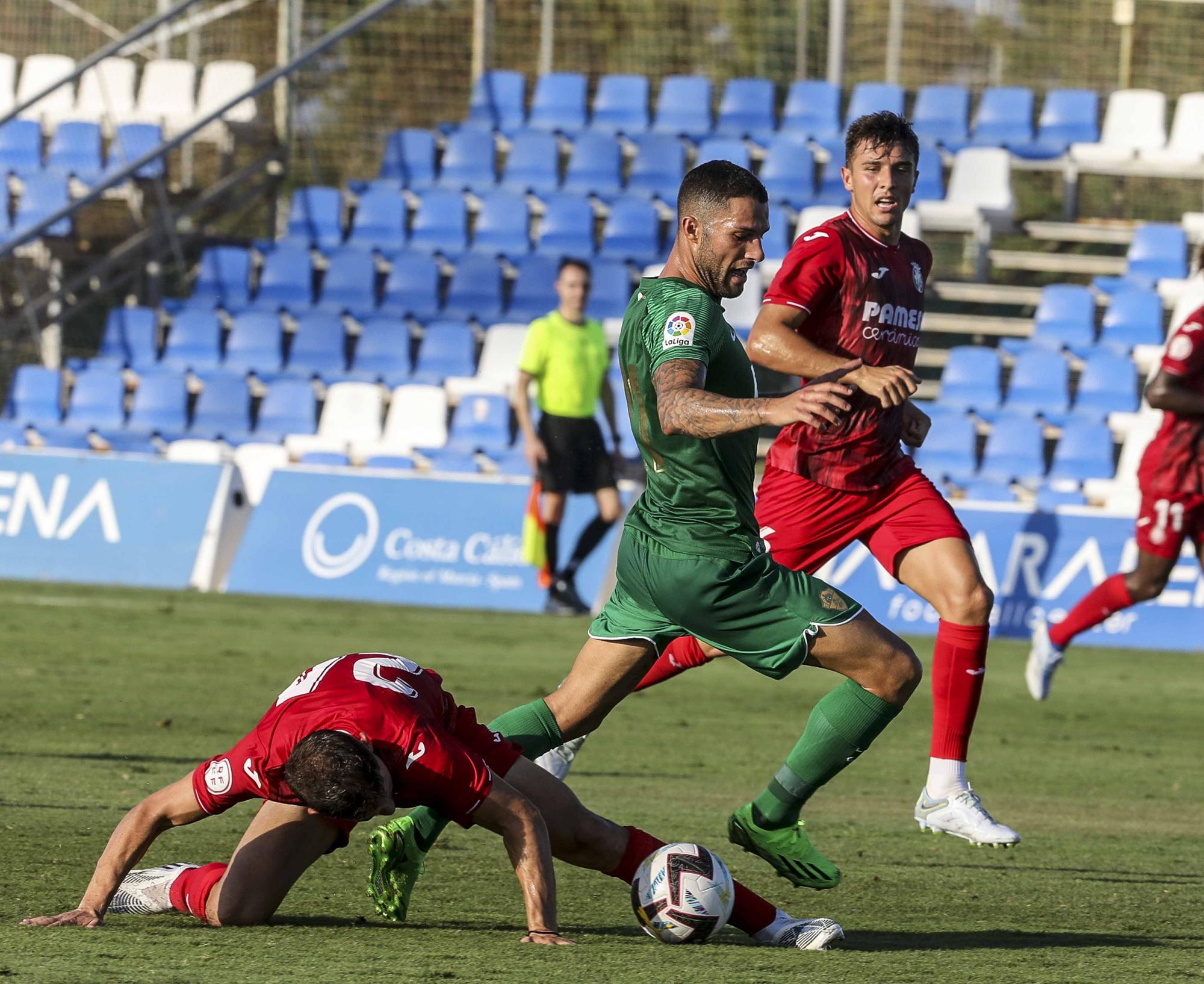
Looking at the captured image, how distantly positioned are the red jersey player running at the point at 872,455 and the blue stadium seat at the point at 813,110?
49.6ft

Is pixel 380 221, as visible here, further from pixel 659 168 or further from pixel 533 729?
pixel 533 729

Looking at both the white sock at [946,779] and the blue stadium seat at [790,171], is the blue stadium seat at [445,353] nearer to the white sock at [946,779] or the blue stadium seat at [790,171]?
the blue stadium seat at [790,171]

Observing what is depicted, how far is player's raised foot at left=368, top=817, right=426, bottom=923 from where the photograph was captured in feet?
15.9

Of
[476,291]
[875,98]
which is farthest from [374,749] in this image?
[875,98]

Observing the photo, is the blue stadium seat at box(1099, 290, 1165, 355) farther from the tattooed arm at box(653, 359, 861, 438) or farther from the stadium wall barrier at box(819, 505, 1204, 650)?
the tattooed arm at box(653, 359, 861, 438)

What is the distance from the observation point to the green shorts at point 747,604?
507cm

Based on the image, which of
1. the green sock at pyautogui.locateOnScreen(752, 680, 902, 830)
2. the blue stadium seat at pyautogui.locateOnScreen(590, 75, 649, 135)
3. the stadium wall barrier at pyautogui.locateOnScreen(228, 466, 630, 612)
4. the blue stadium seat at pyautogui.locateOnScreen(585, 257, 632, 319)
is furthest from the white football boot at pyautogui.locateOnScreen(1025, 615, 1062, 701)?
the blue stadium seat at pyautogui.locateOnScreen(590, 75, 649, 135)

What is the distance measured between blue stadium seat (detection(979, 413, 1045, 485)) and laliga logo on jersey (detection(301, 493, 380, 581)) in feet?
17.6

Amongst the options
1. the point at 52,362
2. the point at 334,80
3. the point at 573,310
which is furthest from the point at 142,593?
the point at 334,80

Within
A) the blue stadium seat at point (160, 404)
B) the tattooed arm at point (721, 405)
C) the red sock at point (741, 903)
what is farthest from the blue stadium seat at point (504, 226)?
the tattooed arm at point (721, 405)

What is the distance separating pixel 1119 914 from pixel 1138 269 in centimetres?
1446

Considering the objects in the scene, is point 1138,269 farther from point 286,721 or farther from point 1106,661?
point 286,721

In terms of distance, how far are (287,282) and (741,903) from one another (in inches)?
632

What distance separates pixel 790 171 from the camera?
20250mm
